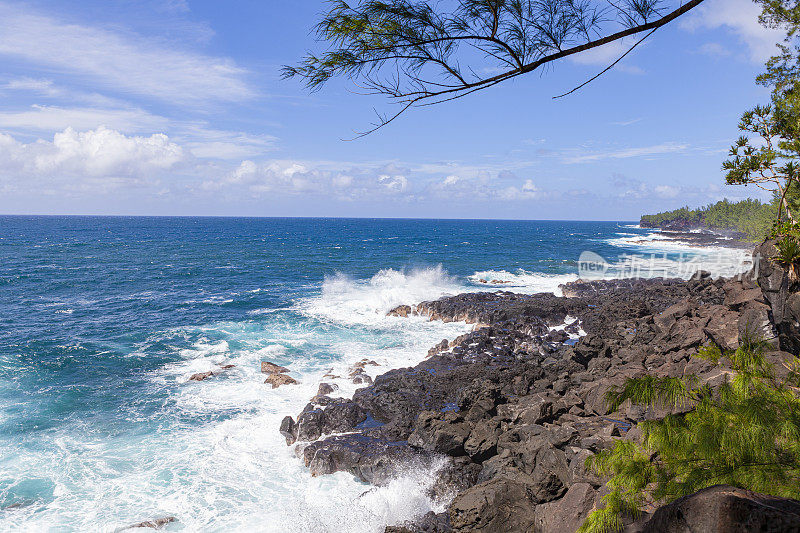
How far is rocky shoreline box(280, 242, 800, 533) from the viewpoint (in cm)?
808

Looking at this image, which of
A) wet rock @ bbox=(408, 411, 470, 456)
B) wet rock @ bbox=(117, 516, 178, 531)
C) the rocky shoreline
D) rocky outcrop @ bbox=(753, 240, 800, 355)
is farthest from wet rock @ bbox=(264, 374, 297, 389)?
rocky outcrop @ bbox=(753, 240, 800, 355)

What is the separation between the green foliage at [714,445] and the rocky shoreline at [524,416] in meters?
0.35

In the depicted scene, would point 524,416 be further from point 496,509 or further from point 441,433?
point 496,509

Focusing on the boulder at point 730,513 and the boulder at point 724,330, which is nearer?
the boulder at point 730,513

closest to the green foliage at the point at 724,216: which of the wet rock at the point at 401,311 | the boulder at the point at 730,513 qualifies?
the wet rock at the point at 401,311

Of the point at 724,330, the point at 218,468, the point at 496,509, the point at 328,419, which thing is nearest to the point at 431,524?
the point at 496,509

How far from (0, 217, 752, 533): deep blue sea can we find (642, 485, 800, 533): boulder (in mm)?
7664

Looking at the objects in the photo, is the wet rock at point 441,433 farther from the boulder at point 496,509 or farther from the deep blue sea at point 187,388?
the boulder at point 496,509

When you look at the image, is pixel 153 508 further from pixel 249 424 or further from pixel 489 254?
pixel 489 254

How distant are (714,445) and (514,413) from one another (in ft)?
27.5

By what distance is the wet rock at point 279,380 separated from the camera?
17828 millimetres

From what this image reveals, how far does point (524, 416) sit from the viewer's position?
11.9m

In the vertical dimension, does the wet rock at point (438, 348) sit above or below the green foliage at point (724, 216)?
below

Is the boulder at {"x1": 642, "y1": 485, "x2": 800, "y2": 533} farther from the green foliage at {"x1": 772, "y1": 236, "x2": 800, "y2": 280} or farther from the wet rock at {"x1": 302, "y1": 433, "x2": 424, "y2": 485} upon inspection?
the wet rock at {"x1": 302, "y1": 433, "x2": 424, "y2": 485}
